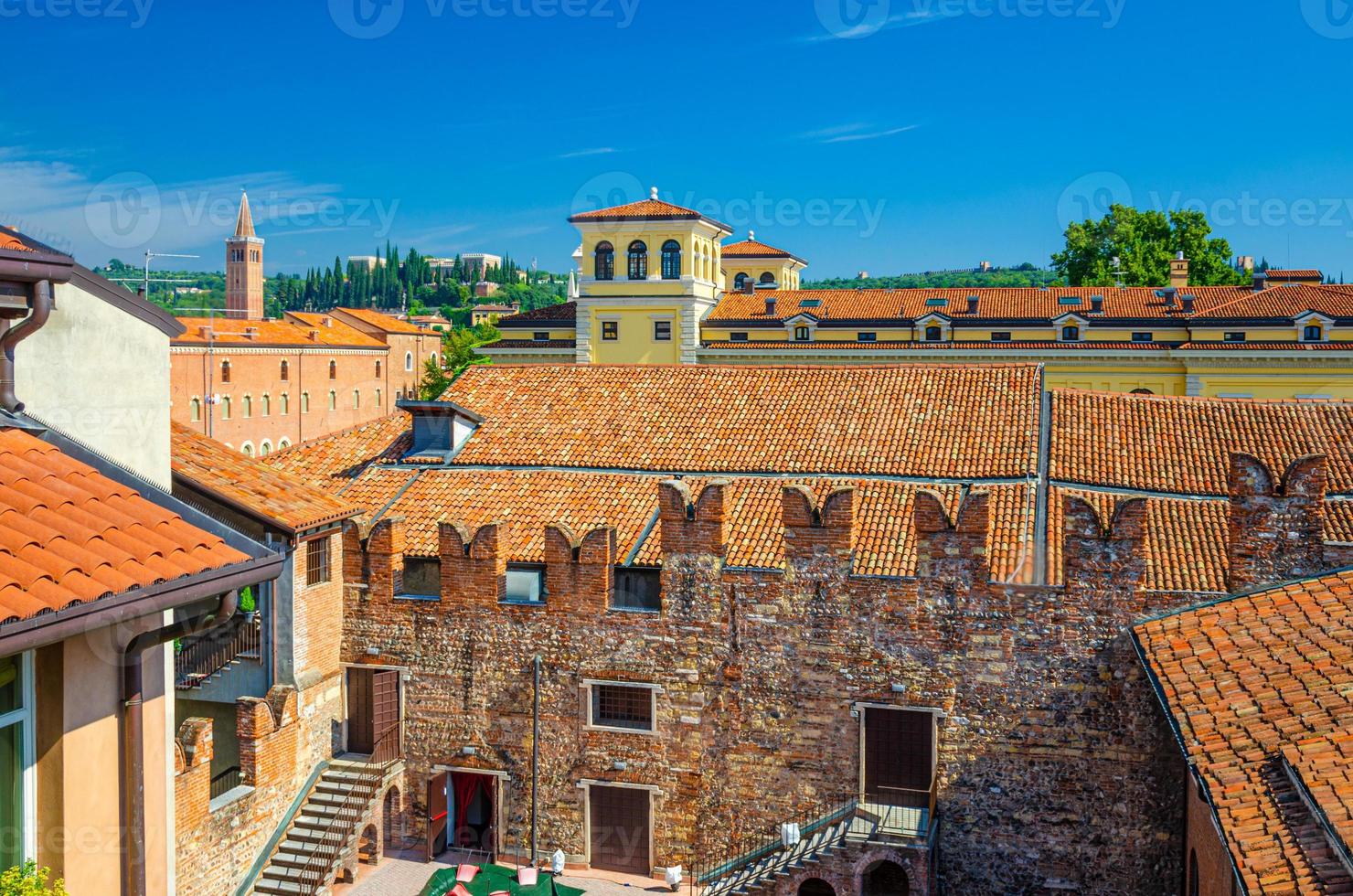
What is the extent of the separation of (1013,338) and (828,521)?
3517 centimetres

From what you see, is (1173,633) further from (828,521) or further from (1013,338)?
(1013,338)

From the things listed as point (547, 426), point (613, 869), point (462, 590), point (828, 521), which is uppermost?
point (547, 426)

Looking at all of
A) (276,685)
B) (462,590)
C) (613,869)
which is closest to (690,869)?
(613,869)

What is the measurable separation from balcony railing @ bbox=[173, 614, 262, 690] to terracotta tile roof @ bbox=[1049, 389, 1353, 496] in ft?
45.0

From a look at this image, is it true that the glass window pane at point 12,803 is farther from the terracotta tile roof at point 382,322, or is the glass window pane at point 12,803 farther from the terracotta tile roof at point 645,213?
the terracotta tile roof at point 382,322

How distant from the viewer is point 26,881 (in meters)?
6.33

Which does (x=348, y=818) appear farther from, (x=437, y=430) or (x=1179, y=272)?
(x=1179, y=272)

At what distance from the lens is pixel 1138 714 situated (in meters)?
16.0

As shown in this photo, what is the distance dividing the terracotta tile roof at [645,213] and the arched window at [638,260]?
1307 mm

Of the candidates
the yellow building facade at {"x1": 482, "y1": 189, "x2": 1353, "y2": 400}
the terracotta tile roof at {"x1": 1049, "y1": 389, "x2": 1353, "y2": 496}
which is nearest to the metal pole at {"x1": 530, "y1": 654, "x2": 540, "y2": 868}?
the terracotta tile roof at {"x1": 1049, "y1": 389, "x2": 1353, "y2": 496}

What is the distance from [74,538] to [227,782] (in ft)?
35.7

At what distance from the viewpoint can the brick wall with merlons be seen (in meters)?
16.0

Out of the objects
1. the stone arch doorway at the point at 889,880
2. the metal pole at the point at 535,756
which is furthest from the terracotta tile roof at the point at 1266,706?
the metal pole at the point at 535,756

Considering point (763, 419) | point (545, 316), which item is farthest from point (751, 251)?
point (763, 419)
